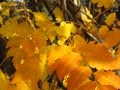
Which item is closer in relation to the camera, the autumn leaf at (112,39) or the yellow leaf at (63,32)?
the autumn leaf at (112,39)

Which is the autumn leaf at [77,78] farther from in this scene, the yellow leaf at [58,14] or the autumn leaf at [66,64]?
the yellow leaf at [58,14]

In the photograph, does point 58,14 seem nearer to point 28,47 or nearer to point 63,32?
point 63,32

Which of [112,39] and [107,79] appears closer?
[107,79]

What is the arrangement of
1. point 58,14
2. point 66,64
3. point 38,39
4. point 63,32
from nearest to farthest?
point 66,64 → point 38,39 → point 63,32 → point 58,14

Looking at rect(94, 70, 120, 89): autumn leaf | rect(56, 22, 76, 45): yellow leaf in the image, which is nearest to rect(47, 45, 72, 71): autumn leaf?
rect(94, 70, 120, 89): autumn leaf

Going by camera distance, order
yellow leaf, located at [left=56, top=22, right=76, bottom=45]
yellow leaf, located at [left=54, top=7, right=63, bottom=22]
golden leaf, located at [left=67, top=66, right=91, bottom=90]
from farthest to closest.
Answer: yellow leaf, located at [left=54, top=7, right=63, bottom=22], yellow leaf, located at [left=56, top=22, right=76, bottom=45], golden leaf, located at [left=67, top=66, right=91, bottom=90]

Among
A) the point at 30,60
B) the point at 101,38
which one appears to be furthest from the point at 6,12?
the point at 30,60

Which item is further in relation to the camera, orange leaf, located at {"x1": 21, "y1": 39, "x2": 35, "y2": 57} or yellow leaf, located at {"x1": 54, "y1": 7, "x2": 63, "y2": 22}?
yellow leaf, located at {"x1": 54, "y1": 7, "x2": 63, "y2": 22}

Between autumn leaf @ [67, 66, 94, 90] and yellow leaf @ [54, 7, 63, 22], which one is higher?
yellow leaf @ [54, 7, 63, 22]

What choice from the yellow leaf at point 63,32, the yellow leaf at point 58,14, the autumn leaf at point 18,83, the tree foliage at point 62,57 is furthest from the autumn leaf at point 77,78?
the yellow leaf at point 58,14

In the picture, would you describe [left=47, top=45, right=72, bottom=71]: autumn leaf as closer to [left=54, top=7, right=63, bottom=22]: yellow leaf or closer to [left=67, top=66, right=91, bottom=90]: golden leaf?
[left=67, top=66, right=91, bottom=90]: golden leaf

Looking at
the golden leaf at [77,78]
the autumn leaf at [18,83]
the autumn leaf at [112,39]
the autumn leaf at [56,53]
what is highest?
the autumn leaf at [56,53]

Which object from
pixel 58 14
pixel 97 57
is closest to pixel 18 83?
pixel 97 57
